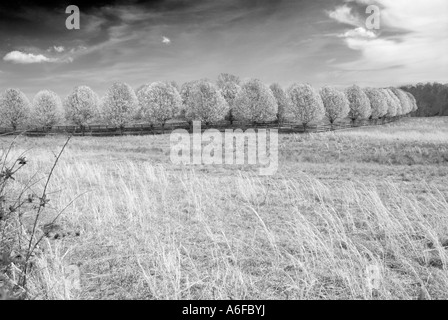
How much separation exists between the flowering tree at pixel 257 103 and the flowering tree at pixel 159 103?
10.4m

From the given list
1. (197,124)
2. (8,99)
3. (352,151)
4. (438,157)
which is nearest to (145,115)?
(197,124)

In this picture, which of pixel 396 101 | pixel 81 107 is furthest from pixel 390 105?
pixel 81 107

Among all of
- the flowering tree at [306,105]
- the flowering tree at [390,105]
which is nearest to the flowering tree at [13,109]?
the flowering tree at [306,105]

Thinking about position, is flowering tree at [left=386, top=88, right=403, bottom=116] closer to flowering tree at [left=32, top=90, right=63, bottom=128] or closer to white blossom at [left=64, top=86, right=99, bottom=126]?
white blossom at [left=64, top=86, right=99, bottom=126]

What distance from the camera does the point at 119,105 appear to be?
1727 inches

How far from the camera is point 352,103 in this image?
55.2 meters

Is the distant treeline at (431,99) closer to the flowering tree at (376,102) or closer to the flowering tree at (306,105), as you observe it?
the flowering tree at (376,102)

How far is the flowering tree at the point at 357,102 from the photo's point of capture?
5500 centimetres

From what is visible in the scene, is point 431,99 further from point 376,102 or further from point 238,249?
point 238,249

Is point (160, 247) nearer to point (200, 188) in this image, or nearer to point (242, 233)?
point (242, 233)

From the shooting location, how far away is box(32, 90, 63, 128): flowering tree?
43.3 metres

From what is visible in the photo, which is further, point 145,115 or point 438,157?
point 145,115

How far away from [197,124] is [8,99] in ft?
84.1

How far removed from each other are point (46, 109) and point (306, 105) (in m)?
38.2
